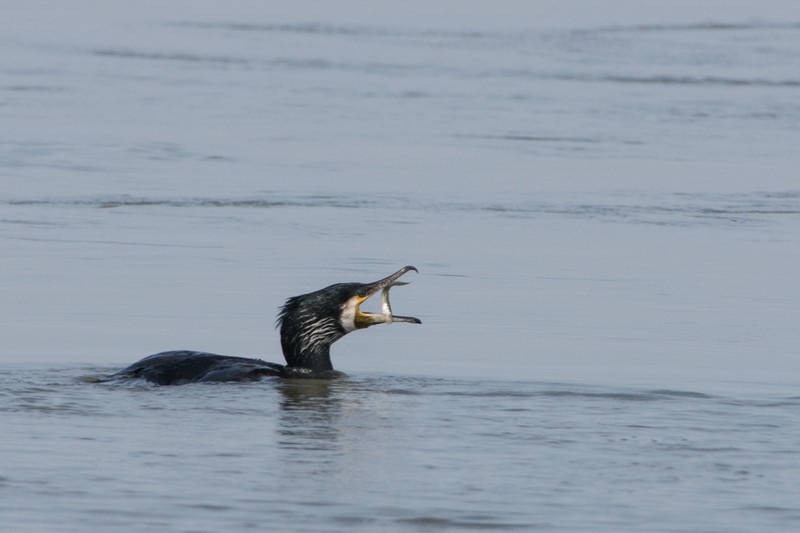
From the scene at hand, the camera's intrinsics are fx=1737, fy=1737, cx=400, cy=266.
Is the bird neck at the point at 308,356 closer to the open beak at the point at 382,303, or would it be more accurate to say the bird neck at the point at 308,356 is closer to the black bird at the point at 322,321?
the black bird at the point at 322,321

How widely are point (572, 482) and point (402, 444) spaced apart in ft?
2.93

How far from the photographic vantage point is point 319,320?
902 centimetres

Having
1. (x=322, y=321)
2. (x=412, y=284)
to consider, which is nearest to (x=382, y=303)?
(x=322, y=321)

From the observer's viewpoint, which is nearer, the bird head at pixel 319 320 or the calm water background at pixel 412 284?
the calm water background at pixel 412 284

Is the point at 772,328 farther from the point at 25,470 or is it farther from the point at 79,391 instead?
the point at 25,470

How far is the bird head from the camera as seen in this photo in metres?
8.98

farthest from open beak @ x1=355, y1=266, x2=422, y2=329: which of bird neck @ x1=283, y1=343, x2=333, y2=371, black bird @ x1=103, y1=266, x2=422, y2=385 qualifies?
bird neck @ x1=283, y1=343, x2=333, y2=371

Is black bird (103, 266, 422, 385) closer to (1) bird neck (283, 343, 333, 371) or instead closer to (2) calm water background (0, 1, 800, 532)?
(1) bird neck (283, 343, 333, 371)

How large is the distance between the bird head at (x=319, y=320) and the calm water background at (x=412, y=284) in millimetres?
279

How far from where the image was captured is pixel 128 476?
6.31 metres

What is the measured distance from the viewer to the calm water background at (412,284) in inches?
249

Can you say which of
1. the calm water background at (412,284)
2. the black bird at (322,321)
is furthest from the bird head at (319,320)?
the calm water background at (412,284)

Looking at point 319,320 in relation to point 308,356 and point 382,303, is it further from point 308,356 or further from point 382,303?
point 382,303

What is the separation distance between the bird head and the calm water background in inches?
11.0
